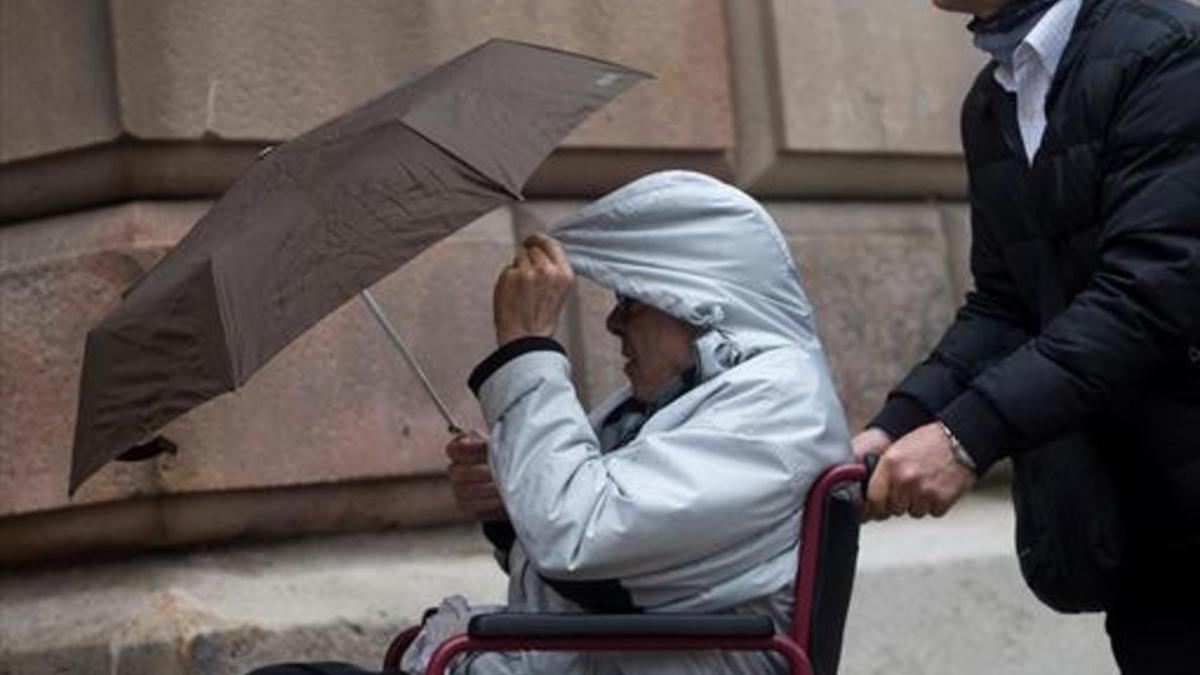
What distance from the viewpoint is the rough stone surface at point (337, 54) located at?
4.53 meters

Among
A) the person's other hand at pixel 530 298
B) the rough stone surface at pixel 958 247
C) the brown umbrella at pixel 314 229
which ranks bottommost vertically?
the rough stone surface at pixel 958 247

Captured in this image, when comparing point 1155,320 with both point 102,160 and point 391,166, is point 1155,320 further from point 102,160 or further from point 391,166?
point 102,160

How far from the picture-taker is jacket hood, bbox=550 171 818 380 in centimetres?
324

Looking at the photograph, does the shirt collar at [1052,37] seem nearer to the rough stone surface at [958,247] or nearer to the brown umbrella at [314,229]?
the brown umbrella at [314,229]

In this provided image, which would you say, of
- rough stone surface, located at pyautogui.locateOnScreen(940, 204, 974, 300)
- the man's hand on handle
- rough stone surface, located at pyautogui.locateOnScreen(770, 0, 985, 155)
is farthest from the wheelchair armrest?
rough stone surface, located at pyautogui.locateOnScreen(940, 204, 974, 300)

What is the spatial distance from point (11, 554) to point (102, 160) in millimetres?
758

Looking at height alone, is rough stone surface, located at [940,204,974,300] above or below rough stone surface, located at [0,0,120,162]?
below

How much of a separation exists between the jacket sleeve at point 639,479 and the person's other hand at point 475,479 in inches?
15.3

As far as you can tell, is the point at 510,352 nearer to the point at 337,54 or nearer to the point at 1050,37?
the point at 1050,37

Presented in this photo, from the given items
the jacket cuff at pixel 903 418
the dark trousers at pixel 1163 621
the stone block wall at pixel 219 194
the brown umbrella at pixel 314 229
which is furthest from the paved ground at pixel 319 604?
the dark trousers at pixel 1163 621

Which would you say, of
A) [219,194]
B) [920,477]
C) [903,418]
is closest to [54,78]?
[219,194]

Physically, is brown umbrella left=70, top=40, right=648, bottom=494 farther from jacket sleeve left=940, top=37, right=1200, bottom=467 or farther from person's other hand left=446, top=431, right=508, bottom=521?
jacket sleeve left=940, top=37, right=1200, bottom=467

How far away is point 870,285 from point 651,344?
2194mm

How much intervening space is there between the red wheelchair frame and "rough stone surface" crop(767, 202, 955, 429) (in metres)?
2.17
